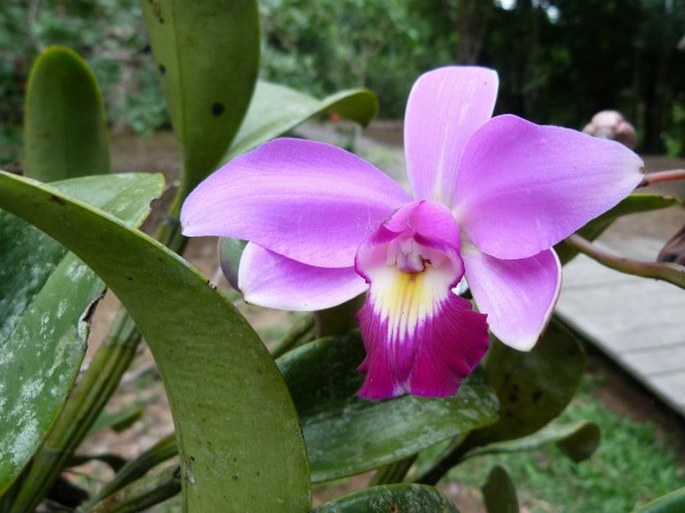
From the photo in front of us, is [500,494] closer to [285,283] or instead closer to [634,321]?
[285,283]

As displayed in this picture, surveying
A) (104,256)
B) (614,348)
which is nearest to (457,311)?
(104,256)

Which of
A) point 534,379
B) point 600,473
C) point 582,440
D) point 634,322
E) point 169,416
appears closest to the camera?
point 534,379

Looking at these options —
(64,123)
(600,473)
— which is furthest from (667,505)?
(600,473)

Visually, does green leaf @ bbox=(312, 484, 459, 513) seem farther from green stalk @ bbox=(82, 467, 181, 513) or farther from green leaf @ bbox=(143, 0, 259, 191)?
green leaf @ bbox=(143, 0, 259, 191)

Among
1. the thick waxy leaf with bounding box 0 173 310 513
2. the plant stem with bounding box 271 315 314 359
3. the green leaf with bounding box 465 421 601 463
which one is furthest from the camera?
the green leaf with bounding box 465 421 601 463

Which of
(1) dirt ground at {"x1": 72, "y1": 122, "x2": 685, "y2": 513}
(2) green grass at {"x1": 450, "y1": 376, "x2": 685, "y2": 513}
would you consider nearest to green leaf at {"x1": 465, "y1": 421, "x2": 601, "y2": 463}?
(1) dirt ground at {"x1": 72, "y1": 122, "x2": 685, "y2": 513}

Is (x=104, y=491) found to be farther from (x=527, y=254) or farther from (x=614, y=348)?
(x=614, y=348)
